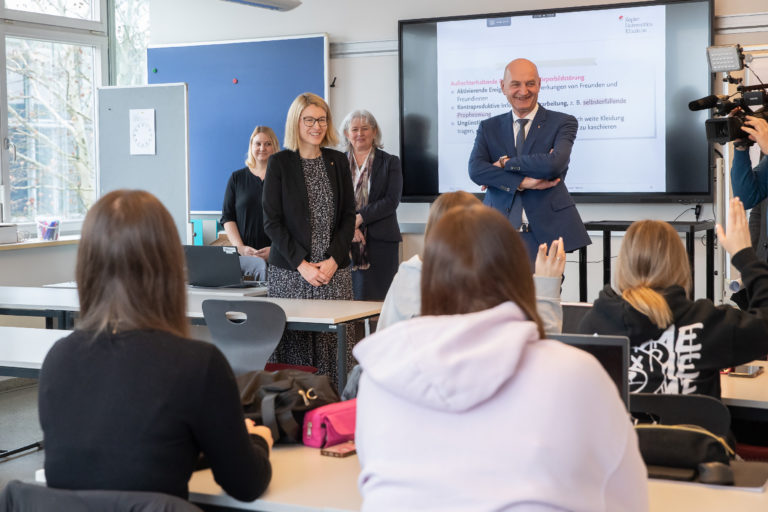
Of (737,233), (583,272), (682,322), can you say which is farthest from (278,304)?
(583,272)

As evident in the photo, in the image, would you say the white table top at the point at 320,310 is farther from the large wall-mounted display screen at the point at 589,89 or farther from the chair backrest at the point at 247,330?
the large wall-mounted display screen at the point at 589,89

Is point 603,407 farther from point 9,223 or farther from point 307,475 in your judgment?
point 9,223

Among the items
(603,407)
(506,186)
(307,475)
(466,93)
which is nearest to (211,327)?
(506,186)

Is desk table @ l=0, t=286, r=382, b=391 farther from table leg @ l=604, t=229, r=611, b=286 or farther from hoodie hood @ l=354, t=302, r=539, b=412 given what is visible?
hoodie hood @ l=354, t=302, r=539, b=412

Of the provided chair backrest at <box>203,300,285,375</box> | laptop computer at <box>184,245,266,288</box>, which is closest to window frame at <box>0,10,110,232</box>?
laptop computer at <box>184,245,266,288</box>

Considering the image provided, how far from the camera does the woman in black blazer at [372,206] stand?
223 inches

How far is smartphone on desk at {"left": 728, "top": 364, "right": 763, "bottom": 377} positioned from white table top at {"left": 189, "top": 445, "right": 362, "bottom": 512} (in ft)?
4.72

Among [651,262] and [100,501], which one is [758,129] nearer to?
[651,262]

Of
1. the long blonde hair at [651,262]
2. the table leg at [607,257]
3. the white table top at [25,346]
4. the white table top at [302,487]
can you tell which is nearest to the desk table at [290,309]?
the white table top at [25,346]

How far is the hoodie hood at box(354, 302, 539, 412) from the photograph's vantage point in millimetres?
1234

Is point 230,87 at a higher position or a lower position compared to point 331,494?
higher

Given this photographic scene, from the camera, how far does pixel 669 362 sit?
2.40 m

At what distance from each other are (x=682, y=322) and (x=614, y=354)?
68 cm

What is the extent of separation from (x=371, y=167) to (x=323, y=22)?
1.75 metres
